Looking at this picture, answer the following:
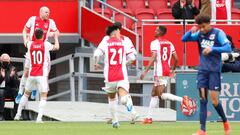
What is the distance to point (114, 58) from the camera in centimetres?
2014

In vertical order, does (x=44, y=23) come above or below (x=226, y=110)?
above

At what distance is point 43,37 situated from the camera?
2361 cm

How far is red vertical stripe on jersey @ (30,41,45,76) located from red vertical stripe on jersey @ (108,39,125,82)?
10.6 feet

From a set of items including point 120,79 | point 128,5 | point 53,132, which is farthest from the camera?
point 128,5

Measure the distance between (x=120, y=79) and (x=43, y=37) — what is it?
13.4 ft

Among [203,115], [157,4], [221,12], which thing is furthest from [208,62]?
[157,4]

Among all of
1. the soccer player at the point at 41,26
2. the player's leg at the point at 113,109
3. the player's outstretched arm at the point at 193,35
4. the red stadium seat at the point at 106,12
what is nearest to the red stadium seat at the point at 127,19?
the red stadium seat at the point at 106,12

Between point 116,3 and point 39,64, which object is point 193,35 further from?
point 116,3

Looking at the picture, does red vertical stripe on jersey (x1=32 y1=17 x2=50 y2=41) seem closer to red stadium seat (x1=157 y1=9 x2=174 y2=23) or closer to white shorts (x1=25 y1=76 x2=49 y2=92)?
white shorts (x1=25 y1=76 x2=49 y2=92)

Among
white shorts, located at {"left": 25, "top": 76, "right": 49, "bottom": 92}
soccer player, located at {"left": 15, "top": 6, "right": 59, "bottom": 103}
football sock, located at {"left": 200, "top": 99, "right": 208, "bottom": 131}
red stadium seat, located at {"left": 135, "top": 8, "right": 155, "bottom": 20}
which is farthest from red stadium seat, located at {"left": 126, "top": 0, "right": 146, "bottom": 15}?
football sock, located at {"left": 200, "top": 99, "right": 208, "bottom": 131}

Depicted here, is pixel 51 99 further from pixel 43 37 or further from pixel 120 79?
pixel 120 79

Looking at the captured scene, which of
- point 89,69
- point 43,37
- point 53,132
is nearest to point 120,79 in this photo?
point 53,132

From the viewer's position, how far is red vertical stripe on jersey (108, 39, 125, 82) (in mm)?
20078

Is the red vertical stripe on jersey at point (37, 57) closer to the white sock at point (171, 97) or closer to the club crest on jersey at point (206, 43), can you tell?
the white sock at point (171, 97)
